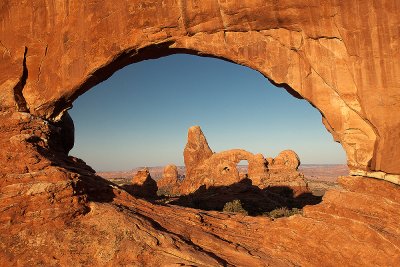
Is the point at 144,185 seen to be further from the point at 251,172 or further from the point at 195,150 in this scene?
the point at 195,150

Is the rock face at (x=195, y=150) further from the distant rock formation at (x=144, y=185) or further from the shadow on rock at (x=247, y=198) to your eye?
the distant rock formation at (x=144, y=185)

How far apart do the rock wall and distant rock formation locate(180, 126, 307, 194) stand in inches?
1302

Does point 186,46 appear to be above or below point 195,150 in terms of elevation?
above

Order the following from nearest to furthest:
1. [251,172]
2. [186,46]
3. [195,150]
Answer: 1. [186,46]
2. [251,172]
3. [195,150]

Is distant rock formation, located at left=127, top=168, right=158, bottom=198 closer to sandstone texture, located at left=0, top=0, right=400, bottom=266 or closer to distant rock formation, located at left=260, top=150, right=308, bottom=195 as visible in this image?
distant rock formation, located at left=260, top=150, right=308, bottom=195

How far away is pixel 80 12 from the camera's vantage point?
617 inches

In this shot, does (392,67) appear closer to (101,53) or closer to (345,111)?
(345,111)

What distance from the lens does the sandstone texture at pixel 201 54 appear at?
10062mm

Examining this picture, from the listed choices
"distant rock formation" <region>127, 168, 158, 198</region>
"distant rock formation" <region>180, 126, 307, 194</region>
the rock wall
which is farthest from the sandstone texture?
"distant rock formation" <region>180, 126, 307, 194</region>

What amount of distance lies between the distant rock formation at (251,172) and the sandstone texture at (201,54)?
1308 inches

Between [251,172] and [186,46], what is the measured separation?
1521 inches

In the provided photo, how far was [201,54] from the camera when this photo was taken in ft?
55.4

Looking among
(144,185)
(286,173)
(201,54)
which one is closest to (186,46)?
(201,54)

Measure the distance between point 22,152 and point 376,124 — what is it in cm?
1415
